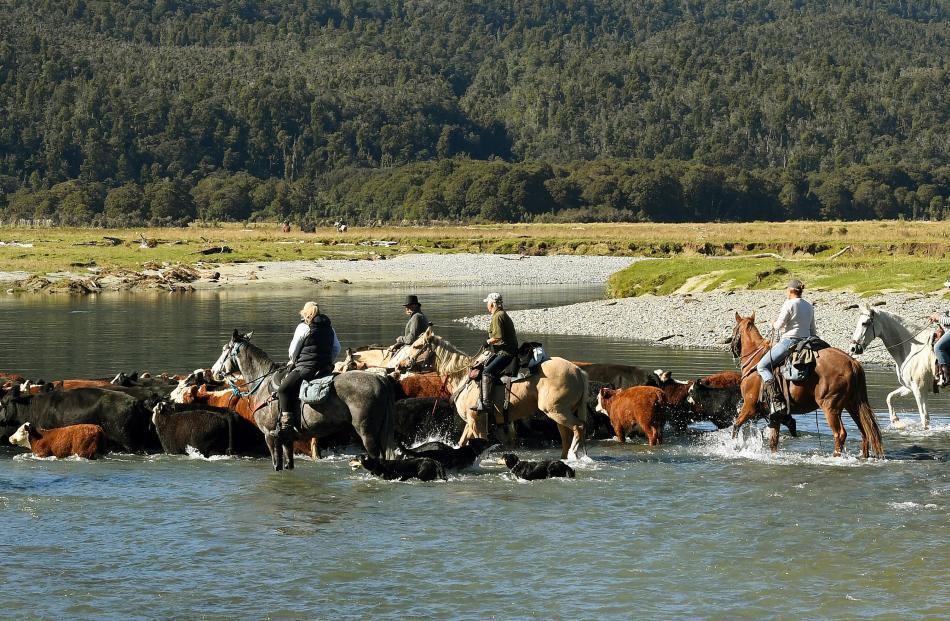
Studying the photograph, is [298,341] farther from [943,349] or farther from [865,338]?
[943,349]

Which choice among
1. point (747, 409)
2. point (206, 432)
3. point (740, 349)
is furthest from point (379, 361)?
point (747, 409)

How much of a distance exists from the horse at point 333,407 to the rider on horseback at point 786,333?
460 cm

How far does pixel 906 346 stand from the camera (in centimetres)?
1795

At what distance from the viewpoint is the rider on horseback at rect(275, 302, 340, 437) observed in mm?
14391

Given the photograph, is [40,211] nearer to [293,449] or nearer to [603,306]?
[603,306]

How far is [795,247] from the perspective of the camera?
65062 millimetres

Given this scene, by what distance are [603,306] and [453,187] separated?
116 meters

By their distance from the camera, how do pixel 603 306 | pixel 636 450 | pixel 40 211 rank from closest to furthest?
pixel 636 450
pixel 603 306
pixel 40 211

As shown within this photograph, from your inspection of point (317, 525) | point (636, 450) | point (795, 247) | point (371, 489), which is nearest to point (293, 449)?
point (371, 489)

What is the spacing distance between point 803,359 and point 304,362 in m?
5.90

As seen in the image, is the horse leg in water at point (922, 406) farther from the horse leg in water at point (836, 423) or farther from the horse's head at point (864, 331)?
the horse leg in water at point (836, 423)

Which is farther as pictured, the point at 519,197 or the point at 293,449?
the point at 519,197

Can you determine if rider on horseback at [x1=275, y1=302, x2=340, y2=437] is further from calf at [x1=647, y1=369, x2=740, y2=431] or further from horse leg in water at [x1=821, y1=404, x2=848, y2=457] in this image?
horse leg in water at [x1=821, y1=404, x2=848, y2=457]

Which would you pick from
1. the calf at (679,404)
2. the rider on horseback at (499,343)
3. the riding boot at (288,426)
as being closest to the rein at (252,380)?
the riding boot at (288,426)
